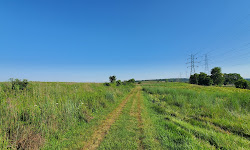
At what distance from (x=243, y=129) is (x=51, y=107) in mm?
9443

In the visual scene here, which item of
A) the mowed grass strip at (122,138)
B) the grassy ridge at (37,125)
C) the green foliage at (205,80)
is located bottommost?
the mowed grass strip at (122,138)

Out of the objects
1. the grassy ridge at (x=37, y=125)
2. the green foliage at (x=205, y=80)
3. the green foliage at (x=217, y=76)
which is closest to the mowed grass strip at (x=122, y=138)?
the grassy ridge at (x=37, y=125)

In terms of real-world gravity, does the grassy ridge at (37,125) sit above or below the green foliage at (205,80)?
below

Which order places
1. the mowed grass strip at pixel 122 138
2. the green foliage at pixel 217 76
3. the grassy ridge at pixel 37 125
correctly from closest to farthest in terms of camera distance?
the grassy ridge at pixel 37 125
the mowed grass strip at pixel 122 138
the green foliage at pixel 217 76

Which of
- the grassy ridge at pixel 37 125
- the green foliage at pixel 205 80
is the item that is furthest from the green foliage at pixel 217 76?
the grassy ridge at pixel 37 125

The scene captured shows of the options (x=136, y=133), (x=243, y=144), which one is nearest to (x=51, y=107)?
(x=136, y=133)

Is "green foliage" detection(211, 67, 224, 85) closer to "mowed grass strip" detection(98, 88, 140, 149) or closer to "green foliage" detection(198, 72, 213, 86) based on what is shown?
"green foliage" detection(198, 72, 213, 86)

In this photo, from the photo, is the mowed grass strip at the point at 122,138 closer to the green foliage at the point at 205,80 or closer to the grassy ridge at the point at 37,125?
the grassy ridge at the point at 37,125

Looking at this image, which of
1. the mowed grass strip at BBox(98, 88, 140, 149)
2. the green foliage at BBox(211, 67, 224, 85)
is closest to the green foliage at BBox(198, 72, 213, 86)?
the green foliage at BBox(211, 67, 224, 85)

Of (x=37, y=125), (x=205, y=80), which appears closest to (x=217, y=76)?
(x=205, y=80)

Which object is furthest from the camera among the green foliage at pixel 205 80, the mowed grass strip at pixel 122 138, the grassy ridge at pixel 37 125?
the green foliage at pixel 205 80

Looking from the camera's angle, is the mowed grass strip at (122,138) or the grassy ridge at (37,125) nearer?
the grassy ridge at (37,125)

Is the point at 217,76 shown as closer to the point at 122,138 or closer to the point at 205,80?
the point at 205,80

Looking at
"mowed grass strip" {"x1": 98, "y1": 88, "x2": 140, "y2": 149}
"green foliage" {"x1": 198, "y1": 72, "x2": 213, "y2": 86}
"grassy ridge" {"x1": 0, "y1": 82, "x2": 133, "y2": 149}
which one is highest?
"green foliage" {"x1": 198, "y1": 72, "x2": 213, "y2": 86}
